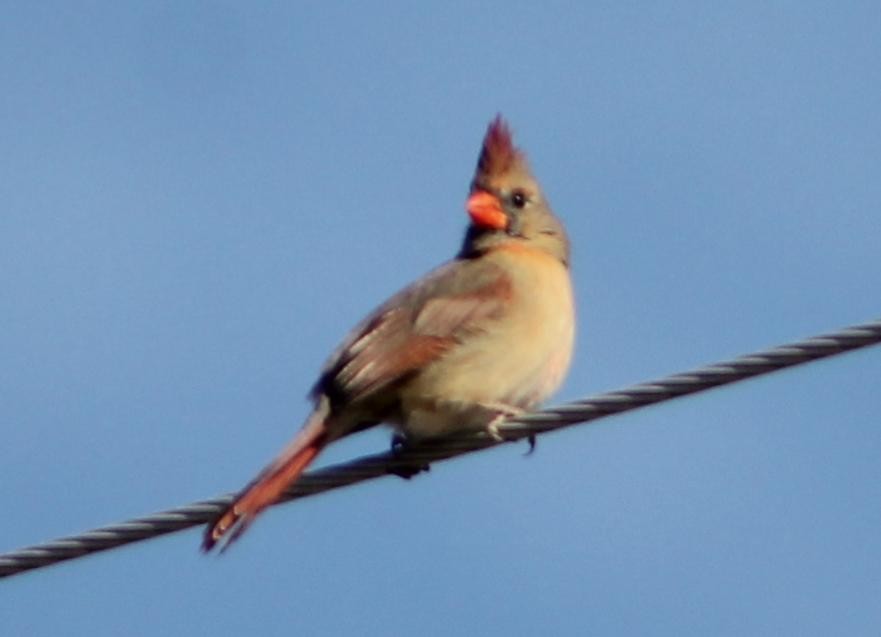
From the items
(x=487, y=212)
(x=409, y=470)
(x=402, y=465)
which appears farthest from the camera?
(x=487, y=212)

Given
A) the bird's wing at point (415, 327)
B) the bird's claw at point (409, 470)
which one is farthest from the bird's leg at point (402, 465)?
the bird's wing at point (415, 327)

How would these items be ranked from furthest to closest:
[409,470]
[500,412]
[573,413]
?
[500,412] < [409,470] < [573,413]

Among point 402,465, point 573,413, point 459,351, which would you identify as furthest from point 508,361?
point 573,413

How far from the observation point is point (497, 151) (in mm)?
7965

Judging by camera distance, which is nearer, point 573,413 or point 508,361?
point 573,413

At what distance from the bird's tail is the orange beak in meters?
1.49

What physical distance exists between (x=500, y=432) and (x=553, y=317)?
1137 millimetres

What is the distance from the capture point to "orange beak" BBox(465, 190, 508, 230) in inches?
307

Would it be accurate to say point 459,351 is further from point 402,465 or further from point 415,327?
point 402,465

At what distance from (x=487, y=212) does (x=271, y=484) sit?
218cm

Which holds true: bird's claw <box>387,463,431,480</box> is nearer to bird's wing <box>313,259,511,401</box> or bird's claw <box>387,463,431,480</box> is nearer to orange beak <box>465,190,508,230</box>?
bird's wing <box>313,259,511,401</box>

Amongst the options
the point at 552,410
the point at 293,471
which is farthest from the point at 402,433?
the point at 552,410

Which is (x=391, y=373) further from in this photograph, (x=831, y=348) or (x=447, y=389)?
(x=831, y=348)

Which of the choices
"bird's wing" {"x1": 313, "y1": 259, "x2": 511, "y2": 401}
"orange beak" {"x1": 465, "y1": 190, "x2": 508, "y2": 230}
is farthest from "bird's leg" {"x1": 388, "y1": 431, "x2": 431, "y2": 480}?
"orange beak" {"x1": 465, "y1": 190, "x2": 508, "y2": 230}
